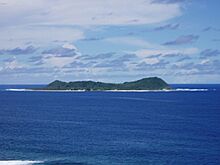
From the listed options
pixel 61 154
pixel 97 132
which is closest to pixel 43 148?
pixel 61 154

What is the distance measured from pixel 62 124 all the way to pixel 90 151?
208ft

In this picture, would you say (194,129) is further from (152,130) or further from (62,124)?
(62,124)

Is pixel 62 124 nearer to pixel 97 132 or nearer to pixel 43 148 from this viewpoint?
pixel 97 132

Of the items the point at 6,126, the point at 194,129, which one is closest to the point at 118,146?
the point at 194,129

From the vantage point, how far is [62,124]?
17000 cm

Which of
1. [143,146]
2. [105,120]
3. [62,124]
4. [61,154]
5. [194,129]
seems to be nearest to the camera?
[61,154]

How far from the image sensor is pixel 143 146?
115 meters

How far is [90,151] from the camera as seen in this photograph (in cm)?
10806

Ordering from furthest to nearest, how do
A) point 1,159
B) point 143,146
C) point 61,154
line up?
point 143,146 < point 61,154 < point 1,159

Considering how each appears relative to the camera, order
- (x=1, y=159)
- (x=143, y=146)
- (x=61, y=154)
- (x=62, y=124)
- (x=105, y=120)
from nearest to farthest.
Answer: (x=1, y=159) < (x=61, y=154) < (x=143, y=146) < (x=62, y=124) < (x=105, y=120)

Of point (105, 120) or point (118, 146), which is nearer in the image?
point (118, 146)

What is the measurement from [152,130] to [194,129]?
15374 millimetres

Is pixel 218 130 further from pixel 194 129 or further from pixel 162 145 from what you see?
pixel 162 145

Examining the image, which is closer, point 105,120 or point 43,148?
point 43,148
